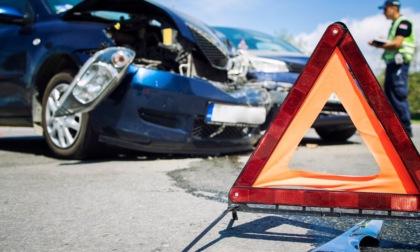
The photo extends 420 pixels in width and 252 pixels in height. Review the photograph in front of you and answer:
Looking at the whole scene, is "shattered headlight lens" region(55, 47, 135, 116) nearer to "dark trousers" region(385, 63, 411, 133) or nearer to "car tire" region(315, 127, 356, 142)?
"car tire" region(315, 127, 356, 142)

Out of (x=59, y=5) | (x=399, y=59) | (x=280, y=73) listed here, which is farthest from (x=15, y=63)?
(x=399, y=59)

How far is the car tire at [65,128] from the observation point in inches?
159

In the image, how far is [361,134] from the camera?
1.91 metres

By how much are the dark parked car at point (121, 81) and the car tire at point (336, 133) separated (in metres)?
2.10

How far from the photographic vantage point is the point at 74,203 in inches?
104

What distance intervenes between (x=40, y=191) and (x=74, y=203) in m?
0.42

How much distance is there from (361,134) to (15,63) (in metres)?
3.66

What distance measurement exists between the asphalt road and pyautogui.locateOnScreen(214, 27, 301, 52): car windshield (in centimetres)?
297

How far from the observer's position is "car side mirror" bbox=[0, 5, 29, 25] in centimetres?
449

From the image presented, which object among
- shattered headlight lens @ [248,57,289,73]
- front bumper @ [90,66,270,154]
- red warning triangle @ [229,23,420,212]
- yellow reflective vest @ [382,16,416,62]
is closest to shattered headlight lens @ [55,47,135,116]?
front bumper @ [90,66,270,154]

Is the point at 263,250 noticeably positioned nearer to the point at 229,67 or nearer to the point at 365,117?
the point at 365,117

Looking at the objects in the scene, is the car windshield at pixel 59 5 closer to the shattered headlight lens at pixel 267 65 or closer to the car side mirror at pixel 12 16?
A: the car side mirror at pixel 12 16

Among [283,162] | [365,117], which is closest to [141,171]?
[283,162]

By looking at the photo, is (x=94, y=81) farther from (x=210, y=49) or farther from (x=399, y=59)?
(x=399, y=59)
